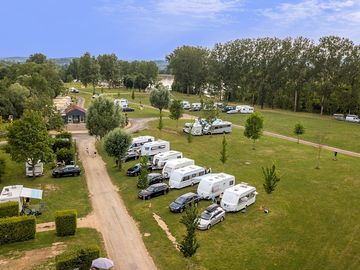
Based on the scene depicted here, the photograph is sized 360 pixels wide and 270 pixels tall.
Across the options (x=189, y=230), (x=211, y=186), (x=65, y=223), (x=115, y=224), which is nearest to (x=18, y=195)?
(x=65, y=223)

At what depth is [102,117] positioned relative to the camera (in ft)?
164

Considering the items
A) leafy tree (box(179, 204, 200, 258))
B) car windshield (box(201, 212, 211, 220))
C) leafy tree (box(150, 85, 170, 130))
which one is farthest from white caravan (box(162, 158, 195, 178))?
leafy tree (box(150, 85, 170, 130))

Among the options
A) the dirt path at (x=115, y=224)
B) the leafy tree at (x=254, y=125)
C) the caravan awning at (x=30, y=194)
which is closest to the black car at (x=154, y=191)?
the dirt path at (x=115, y=224)

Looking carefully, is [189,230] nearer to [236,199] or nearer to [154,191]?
[236,199]

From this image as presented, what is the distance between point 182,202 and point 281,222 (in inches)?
323

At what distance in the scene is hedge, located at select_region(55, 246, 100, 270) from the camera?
1944cm

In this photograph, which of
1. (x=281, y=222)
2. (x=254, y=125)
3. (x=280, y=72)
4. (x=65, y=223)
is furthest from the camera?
(x=280, y=72)

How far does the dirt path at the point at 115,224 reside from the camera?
22391mm

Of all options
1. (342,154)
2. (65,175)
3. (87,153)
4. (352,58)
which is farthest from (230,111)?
(65,175)

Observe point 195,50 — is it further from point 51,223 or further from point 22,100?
point 51,223

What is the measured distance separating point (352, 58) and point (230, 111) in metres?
28.9

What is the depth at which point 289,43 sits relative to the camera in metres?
85.2

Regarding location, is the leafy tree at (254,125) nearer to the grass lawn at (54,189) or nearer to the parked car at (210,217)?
the parked car at (210,217)

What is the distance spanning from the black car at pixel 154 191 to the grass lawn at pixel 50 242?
696 centimetres
